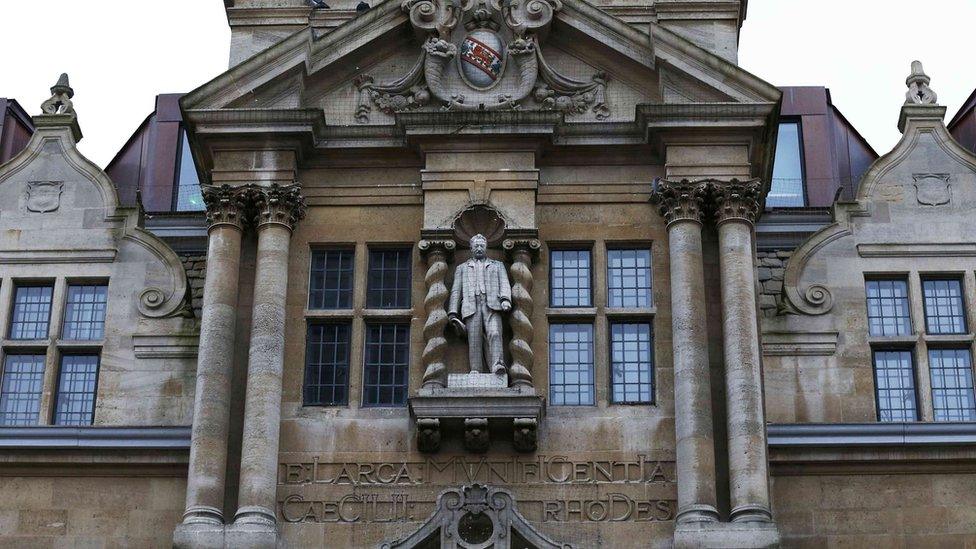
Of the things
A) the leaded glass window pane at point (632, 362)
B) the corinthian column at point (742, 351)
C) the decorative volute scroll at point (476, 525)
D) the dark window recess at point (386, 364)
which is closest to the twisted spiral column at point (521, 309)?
the leaded glass window pane at point (632, 362)

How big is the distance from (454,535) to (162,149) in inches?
586

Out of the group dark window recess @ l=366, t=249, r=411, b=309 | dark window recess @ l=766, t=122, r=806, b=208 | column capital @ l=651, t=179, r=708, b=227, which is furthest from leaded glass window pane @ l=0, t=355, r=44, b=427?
dark window recess @ l=766, t=122, r=806, b=208

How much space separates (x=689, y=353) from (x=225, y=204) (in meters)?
7.68

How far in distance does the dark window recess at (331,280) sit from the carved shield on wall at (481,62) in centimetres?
355

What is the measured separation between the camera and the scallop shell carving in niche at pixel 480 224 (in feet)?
107

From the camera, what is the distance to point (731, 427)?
30609 millimetres

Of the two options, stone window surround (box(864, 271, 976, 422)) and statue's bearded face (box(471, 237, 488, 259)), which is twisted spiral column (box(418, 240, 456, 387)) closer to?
statue's bearded face (box(471, 237, 488, 259))

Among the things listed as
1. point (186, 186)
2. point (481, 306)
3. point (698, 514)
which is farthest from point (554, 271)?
point (186, 186)

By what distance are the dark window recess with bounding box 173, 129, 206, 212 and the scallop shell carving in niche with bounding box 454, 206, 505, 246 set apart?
30.7ft

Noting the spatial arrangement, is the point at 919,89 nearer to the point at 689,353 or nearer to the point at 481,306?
the point at 689,353

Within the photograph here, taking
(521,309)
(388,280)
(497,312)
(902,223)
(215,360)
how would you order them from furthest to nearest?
1. (902,223)
2. (388,280)
3. (521,309)
4. (497,312)
5. (215,360)

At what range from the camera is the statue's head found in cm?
3200

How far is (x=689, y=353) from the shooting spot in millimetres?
31062

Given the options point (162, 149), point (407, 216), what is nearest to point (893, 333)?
point (407, 216)
